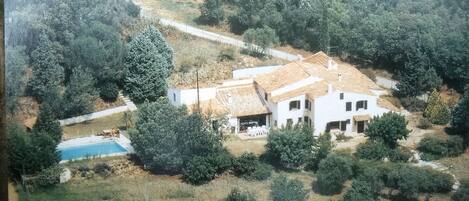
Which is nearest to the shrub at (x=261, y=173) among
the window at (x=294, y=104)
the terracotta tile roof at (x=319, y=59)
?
the window at (x=294, y=104)

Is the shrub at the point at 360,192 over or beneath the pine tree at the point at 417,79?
beneath

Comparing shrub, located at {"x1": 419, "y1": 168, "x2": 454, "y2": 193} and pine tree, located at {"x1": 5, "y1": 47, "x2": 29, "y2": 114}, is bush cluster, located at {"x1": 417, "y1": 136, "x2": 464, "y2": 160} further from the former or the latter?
pine tree, located at {"x1": 5, "y1": 47, "x2": 29, "y2": 114}

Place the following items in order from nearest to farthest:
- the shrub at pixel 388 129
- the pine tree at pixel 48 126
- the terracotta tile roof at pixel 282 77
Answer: the pine tree at pixel 48 126
the shrub at pixel 388 129
the terracotta tile roof at pixel 282 77

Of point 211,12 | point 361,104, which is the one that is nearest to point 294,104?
point 361,104

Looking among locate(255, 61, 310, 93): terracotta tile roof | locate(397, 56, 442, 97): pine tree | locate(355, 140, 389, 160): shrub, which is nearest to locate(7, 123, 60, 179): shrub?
locate(255, 61, 310, 93): terracotta tile roof

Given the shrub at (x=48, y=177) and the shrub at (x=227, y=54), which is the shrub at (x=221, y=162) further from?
the shrub at (x=227, y=54)

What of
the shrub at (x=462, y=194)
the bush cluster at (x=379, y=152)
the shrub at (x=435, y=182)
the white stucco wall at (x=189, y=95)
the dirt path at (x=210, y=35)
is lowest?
the shrub at (x=462, y=194)

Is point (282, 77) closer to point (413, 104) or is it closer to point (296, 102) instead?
point (296, 102)
